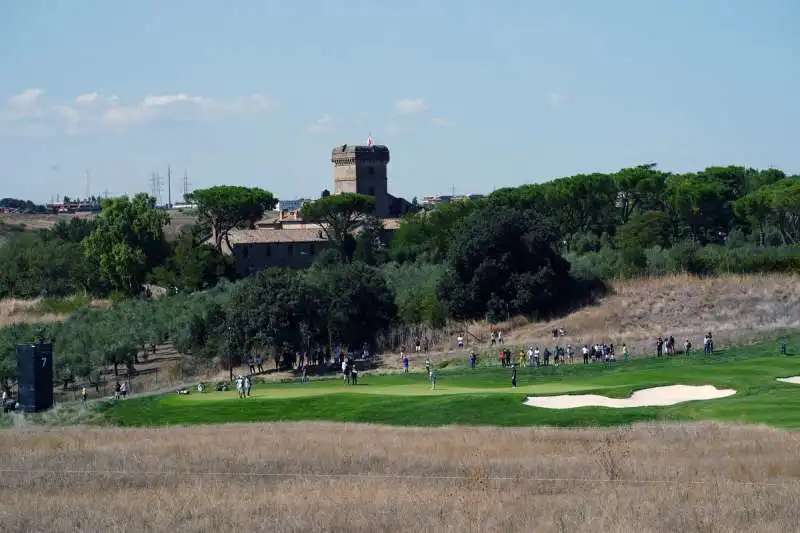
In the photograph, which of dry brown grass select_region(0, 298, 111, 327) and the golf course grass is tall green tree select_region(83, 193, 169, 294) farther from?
the golf course grass

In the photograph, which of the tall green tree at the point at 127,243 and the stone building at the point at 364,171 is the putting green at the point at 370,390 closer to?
the tall green tree at the point at 127,243

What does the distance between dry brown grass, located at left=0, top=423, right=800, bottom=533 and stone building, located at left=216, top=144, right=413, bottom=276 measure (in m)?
66.1

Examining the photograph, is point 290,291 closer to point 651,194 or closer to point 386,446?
point 386,446

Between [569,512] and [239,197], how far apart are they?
81257 millimetres

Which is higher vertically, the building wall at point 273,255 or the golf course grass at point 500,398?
the building wall at point 273,255

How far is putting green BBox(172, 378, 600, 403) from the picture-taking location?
38875 millimetres

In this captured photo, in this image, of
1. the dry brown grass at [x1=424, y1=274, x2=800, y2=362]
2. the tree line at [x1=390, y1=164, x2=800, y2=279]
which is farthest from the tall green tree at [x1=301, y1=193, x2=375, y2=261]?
the dry brown grass at [x1=424, y1=274, x2=800, y2=362]

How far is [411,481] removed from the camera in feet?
69.8

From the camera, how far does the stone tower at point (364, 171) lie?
13175 cm

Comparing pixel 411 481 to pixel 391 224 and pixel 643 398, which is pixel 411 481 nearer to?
pixel 643 398

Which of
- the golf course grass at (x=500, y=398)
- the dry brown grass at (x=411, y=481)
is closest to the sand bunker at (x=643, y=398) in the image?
the golf course grass at (x=500, y=398)

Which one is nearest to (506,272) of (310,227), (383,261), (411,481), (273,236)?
(383,261)

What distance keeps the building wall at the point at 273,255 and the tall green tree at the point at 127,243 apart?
705cm

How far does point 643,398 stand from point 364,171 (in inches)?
3858
